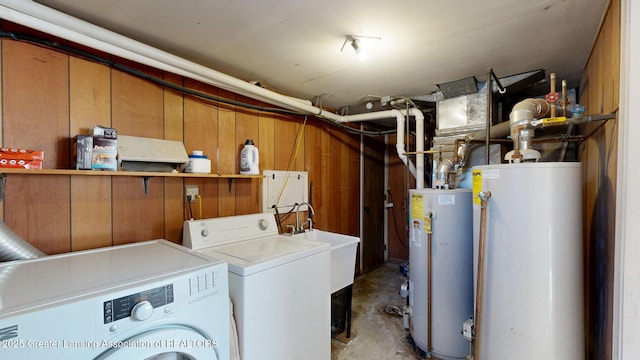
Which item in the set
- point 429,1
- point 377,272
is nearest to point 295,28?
point 429,1

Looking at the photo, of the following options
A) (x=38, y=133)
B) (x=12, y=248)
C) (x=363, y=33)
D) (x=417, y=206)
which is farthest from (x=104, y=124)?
(x=417, y=206)

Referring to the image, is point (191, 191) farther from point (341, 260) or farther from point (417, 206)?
point (417, 206)

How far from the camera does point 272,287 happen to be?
1481mm

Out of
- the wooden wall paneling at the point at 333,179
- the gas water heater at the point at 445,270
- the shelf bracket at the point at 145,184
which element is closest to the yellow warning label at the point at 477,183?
the gas water heater at the point at 445,270

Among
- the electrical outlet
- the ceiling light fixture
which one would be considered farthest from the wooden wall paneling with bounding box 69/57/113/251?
the ceiling light fixture

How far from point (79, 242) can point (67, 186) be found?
31 centimetres

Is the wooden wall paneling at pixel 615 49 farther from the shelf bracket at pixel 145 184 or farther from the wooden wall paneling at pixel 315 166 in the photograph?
the shelf bracket at pixel 145 184

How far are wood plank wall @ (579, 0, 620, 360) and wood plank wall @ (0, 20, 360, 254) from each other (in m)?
2.18

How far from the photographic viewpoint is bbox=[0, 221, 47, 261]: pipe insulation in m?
1.15

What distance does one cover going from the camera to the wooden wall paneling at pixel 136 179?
5.32ft

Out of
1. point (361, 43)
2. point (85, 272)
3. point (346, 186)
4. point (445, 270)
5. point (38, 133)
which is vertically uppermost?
point (361, 43)

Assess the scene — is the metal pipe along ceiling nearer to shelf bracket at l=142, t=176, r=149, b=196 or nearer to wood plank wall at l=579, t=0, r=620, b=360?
shelf bracket at l=142, t=176, r=149, b=196

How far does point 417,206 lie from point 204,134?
5.56 ft

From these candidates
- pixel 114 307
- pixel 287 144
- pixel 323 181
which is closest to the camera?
pixel 114 307
